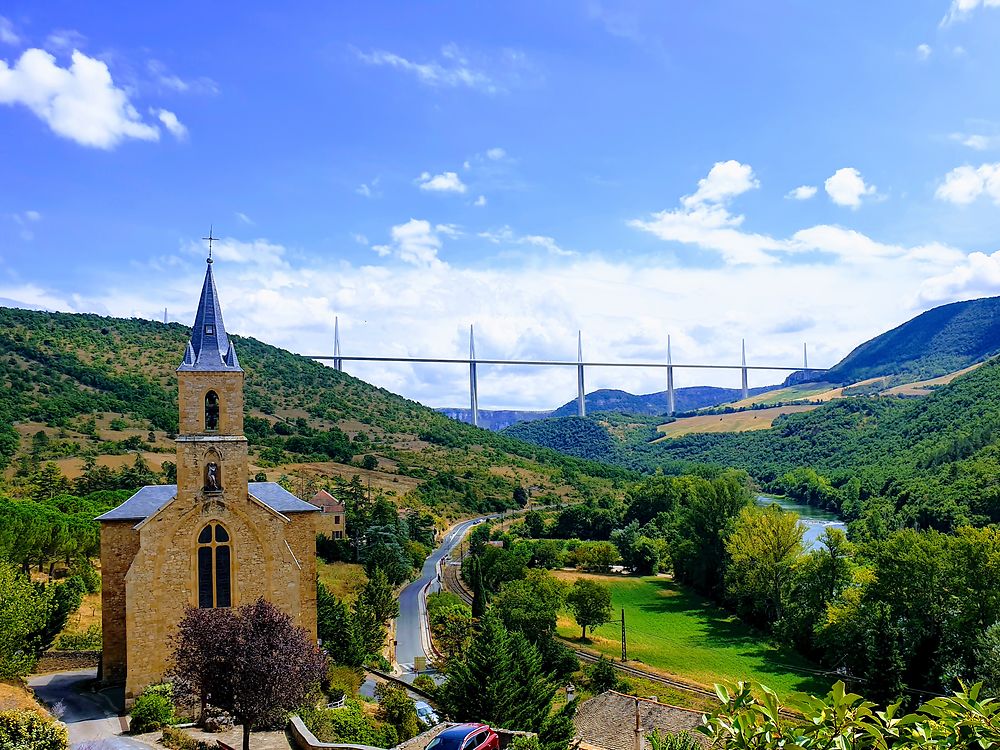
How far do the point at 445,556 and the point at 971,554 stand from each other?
39997 millimetres

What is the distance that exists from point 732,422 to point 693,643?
129492 mm

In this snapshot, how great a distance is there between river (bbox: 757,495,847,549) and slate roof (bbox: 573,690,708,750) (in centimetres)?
4649

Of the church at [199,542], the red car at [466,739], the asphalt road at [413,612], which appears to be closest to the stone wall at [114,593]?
the church at [199,542]

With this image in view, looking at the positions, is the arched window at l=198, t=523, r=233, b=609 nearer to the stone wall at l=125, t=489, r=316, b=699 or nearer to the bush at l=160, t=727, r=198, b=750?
the stone wall at l=125, t=489, r=316, b=699

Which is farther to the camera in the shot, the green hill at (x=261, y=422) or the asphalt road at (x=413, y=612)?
the green hill at (x=261, y=422)

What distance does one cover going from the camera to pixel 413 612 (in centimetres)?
4428

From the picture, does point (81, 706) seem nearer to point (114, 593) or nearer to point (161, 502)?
point (114, 593)

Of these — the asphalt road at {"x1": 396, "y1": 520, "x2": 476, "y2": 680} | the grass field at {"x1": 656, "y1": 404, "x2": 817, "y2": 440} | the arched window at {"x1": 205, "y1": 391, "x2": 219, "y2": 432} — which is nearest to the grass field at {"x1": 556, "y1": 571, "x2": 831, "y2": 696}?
the asphalt road at {"x1": 396, "y1": 520, "x2": 476, "y2": 680}

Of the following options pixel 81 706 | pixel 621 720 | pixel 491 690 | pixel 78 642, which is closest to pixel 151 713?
pixel 81 706

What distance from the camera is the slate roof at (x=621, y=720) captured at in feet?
79.6

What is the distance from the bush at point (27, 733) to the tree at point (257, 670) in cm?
324

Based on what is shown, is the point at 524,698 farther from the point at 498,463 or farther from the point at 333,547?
the point at 498,463

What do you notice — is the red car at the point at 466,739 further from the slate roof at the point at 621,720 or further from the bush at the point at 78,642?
the bush at the point at 78,642

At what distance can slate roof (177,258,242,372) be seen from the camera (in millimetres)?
21562
